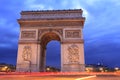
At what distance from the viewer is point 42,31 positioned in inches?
1198

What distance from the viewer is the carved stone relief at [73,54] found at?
28.6 meters

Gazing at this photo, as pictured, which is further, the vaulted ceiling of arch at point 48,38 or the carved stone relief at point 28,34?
the vaulted ceiling of arch at point 48,38

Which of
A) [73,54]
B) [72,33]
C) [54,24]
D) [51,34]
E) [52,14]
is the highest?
[52,14]

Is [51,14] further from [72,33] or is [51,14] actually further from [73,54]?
[73,54]

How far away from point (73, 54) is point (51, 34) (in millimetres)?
4905

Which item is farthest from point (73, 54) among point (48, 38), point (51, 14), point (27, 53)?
point (51, 14)

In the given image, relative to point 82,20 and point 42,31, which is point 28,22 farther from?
point 82,20

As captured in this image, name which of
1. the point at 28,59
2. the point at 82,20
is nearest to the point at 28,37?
the point at 28,59

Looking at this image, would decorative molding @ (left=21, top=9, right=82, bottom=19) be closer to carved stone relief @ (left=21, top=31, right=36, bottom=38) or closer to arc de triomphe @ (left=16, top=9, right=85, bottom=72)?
arc de triomphe @ (left=16, top=9, right=85, bottom=72)

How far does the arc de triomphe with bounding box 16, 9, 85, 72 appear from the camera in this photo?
28766 mm

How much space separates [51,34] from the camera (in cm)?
3141

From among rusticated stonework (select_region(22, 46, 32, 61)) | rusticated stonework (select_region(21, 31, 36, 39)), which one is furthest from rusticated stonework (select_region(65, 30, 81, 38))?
rusticated stonework (select_region(22, 46, 32, 61))

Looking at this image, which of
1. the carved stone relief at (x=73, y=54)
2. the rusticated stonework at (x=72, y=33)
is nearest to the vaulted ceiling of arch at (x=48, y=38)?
the rusticated stonework at (x=72, y=33)

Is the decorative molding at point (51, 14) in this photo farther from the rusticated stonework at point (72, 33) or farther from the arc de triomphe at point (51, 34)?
the rusticated stonework at point (72, 33)
